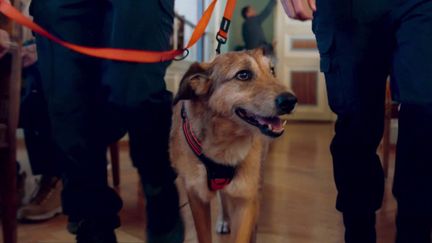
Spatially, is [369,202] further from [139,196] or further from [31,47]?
[31,47]

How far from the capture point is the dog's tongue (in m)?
1.43

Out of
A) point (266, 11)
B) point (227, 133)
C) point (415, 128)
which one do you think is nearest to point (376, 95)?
point (415, 128)

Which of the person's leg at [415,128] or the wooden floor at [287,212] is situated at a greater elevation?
the person's leg at [415,128]

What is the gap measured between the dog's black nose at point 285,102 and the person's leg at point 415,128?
0.31 m

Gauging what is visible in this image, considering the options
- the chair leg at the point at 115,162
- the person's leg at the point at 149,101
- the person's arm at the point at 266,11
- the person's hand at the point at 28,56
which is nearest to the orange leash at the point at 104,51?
the person's leg at the point at 149,101

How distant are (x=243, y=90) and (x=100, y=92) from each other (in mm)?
421

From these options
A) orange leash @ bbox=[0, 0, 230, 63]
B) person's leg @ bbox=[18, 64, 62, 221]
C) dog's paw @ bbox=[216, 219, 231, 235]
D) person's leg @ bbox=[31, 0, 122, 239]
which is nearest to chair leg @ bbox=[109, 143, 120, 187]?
person's leg @ bbox=[18, 64, 62, 221]

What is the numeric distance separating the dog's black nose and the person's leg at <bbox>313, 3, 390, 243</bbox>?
11 centimetres

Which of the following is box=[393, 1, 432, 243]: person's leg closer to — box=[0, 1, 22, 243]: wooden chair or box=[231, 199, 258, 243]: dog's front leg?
box=[231, 199, 258, 243]: dog's front leg

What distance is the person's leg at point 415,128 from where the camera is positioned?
1104 millimetres

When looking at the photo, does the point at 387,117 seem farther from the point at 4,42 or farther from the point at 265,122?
the point at 4,42

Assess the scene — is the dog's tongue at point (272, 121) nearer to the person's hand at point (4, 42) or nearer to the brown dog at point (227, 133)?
the brown dog at point (227, 133)

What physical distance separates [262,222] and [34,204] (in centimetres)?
104

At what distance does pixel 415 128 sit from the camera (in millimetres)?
1124
